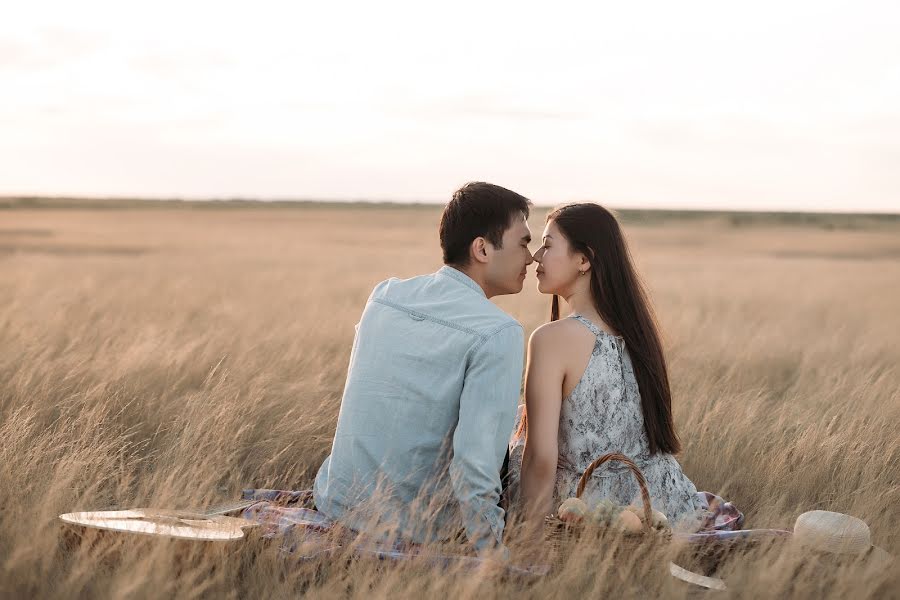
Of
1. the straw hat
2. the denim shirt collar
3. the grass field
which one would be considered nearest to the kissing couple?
the denim shirt collar

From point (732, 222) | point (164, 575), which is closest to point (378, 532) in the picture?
point (164, 575)

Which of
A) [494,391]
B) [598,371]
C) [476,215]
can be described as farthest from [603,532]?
[476,215]

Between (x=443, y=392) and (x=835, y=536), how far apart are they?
1524 millimetres

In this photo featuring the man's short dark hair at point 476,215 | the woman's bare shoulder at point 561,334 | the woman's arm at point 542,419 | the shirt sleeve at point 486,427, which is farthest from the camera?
the woman's bare shoulder at point 561,334

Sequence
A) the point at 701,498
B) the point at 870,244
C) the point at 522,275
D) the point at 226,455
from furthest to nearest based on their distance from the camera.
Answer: the point at 870,244
the point at 226,455
the point at 701,498
the point at 522,275

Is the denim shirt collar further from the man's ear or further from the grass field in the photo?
the grass field

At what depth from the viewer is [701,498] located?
4.05m

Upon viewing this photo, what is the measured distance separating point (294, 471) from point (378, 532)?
176cm

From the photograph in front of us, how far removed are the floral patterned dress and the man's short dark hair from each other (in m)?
0.58

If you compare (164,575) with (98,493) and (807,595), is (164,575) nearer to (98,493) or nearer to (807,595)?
(98,493)

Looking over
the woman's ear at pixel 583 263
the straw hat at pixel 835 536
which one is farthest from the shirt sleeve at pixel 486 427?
the straw hat at pixel 835 536

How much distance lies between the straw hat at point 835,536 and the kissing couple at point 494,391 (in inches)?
19.2

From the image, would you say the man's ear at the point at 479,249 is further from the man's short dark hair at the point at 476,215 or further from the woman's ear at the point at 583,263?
the woman's ear at the point at 583,263

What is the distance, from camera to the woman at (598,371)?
3.73 metres
